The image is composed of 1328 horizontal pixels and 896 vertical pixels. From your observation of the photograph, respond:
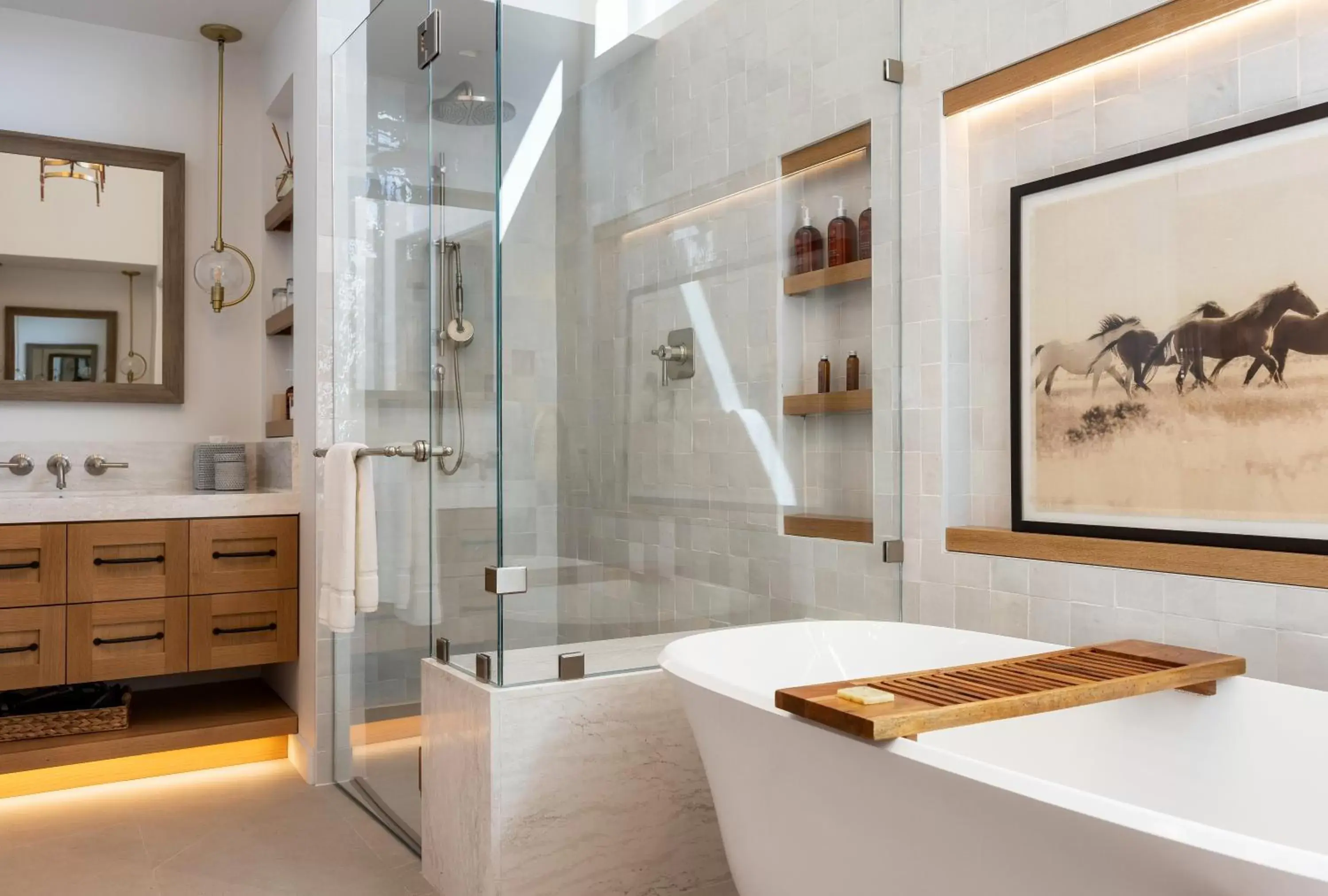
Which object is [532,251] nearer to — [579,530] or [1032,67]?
[579,530]

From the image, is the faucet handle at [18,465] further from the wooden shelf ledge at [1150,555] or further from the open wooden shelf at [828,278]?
the wooden shelf ledge at [1150,555]

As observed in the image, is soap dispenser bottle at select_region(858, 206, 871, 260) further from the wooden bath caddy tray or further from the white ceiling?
the white ceiling

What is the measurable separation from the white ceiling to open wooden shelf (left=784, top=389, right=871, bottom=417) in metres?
2.67

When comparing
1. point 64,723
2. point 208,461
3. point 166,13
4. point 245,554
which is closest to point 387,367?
point 245,554

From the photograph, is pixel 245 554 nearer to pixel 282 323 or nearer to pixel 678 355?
pixel 282 323

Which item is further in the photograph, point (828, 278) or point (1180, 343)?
point (828, 278)

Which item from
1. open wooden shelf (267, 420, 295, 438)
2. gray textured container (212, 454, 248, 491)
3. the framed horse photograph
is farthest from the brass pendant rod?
the framed horse photograph

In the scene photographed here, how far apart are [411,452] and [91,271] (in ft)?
7.23

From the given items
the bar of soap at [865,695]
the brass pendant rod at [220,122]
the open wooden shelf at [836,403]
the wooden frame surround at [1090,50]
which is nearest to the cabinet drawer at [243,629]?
the brass pendant rod at [220,122]

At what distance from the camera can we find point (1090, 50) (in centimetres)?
225

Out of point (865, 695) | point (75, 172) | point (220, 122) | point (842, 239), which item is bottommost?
point (865, 695)

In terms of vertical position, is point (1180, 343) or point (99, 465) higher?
point (1180, 343)

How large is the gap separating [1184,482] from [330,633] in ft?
8.87

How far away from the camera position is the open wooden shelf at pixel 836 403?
8.86 ft
